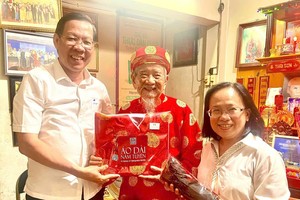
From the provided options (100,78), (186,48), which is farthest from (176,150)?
(186,48)

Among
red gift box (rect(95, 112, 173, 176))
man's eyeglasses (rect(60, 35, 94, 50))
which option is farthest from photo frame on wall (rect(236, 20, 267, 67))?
man's eyeglasses (rect(60, 35, 94, 50))

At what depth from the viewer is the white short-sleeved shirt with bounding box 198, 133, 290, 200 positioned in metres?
0.98

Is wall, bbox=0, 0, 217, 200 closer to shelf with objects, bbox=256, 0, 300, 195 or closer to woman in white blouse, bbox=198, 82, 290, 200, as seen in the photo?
shelf with objects, bbox=256, 0, 300, 195

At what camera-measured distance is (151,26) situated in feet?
12.3

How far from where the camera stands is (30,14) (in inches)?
87.4

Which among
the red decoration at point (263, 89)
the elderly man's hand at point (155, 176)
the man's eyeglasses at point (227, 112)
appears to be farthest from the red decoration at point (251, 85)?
the elderly man's hand at point (155, 176)

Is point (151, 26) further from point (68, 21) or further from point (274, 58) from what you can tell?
point (68, 21)

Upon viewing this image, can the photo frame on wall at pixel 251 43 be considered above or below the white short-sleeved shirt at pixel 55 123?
above

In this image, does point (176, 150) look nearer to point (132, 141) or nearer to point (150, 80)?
point (132, 141)

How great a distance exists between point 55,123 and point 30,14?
151 centimetres

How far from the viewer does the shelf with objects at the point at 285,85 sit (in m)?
2.02

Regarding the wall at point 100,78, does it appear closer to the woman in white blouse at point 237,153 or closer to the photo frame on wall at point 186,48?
the photo frame on wall at point 186,48

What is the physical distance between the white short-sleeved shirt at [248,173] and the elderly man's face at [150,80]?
0.42m

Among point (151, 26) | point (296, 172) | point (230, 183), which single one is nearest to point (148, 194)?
point (230, 183)
